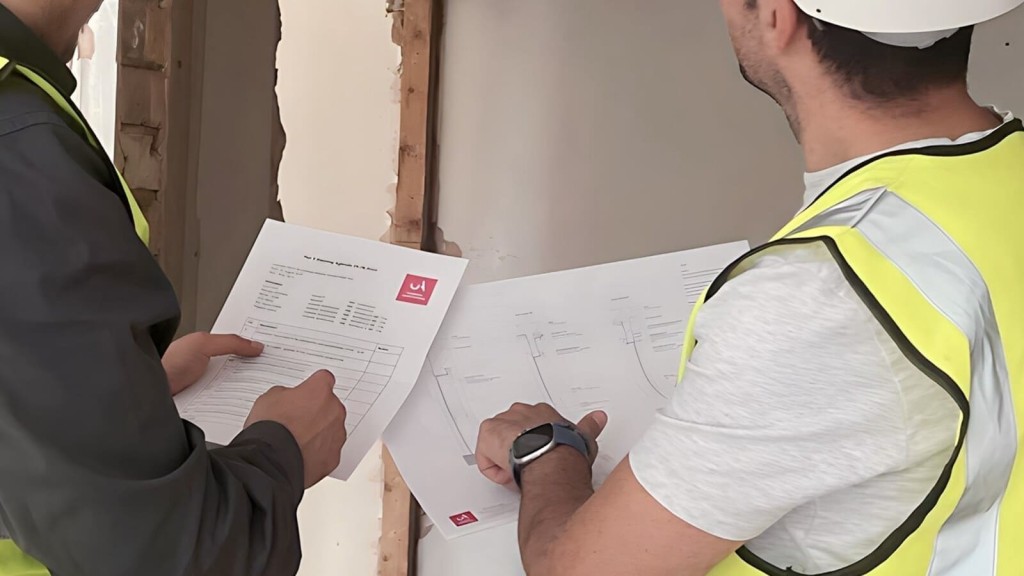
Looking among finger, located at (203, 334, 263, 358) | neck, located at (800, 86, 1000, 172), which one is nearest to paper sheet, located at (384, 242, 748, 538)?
finger, located at (203, 334, 263, 358)

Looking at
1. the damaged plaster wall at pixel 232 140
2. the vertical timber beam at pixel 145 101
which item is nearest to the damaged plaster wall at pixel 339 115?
the damaged plaster wall at pixel 232 140

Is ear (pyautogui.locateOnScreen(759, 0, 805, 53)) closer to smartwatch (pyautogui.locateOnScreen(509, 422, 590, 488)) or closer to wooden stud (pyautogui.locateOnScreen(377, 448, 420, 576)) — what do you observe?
smartwatch (pyautogui.locateOnScreen(509, 422, 590, 488))

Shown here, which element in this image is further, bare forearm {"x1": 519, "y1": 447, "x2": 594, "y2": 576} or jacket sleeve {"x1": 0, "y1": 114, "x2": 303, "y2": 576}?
bare forearm {"x1": 519, "y1": 447, "x2": 594, "y2": 576}

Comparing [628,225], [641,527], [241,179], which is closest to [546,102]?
[628,225]

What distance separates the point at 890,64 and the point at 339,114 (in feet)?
4.78

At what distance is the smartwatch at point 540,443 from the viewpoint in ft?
2.72

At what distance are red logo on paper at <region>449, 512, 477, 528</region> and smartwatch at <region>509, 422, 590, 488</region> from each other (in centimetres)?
6

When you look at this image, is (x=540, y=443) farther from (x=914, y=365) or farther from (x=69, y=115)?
(x=69, y=115)

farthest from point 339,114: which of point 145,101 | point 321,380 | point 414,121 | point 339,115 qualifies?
point 321,380

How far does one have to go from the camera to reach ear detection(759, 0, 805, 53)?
0.69m

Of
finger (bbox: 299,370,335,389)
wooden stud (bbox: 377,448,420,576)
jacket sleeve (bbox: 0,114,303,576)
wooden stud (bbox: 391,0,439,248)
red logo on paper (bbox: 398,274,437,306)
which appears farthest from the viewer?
wooden stud (bbox: 377,448,420,576)

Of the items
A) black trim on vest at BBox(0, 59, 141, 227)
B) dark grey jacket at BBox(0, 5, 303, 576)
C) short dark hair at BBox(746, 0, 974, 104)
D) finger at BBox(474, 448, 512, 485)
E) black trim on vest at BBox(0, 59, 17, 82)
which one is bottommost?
finger at BBox(474, 448, 512, 485)

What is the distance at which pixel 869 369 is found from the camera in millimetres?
556

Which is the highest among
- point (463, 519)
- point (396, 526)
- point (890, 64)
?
point (890, 64)
